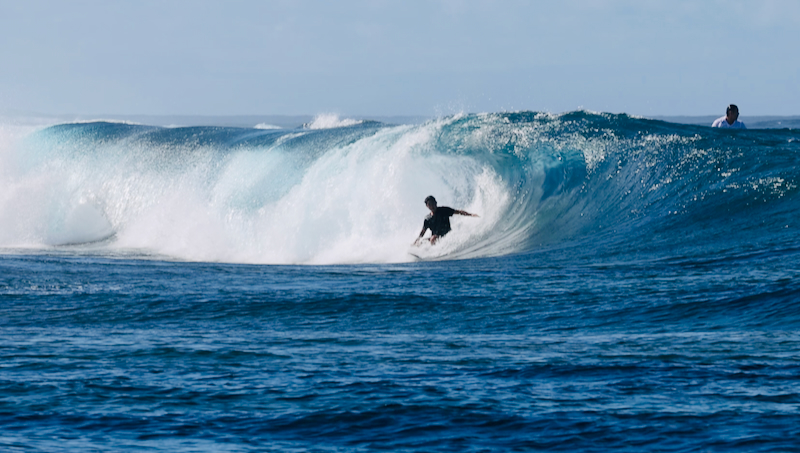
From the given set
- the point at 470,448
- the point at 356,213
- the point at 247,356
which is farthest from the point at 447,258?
the point at 470,448

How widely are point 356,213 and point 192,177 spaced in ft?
23.4

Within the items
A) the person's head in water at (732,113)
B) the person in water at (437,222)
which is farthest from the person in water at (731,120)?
the person in water at (437,222)

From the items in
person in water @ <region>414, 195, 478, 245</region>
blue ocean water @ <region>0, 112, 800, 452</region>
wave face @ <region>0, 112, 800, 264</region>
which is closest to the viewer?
blue ocean water @ <region>0, 112, 800, 452</region>

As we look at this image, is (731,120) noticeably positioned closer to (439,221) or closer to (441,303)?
(439,221)

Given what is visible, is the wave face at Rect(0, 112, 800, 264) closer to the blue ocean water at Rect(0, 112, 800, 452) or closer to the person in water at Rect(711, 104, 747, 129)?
the blue ocean water at Rect(0, 112, 800, 452)

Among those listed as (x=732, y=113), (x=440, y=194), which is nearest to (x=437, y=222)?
(x=440, y=194)

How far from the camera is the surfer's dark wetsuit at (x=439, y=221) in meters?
14.4

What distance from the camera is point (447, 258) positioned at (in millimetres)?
13484

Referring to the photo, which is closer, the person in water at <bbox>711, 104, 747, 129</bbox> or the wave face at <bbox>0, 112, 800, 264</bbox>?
the wave face at <bbox>0, 112, 800, 264</bbox>

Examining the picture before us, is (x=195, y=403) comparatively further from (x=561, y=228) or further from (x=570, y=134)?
(x=570, y=134)

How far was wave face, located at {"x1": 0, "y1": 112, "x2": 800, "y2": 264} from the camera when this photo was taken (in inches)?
538

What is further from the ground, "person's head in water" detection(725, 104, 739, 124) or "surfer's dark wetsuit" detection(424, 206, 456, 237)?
"person's head in water" detection(725, 104, 739, 124)

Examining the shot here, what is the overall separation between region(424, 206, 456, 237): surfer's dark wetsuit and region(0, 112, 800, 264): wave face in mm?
157

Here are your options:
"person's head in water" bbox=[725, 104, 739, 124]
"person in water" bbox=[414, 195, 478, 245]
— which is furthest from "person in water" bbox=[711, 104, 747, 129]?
"person in water" bbox=[414, 195, 478, 245]
